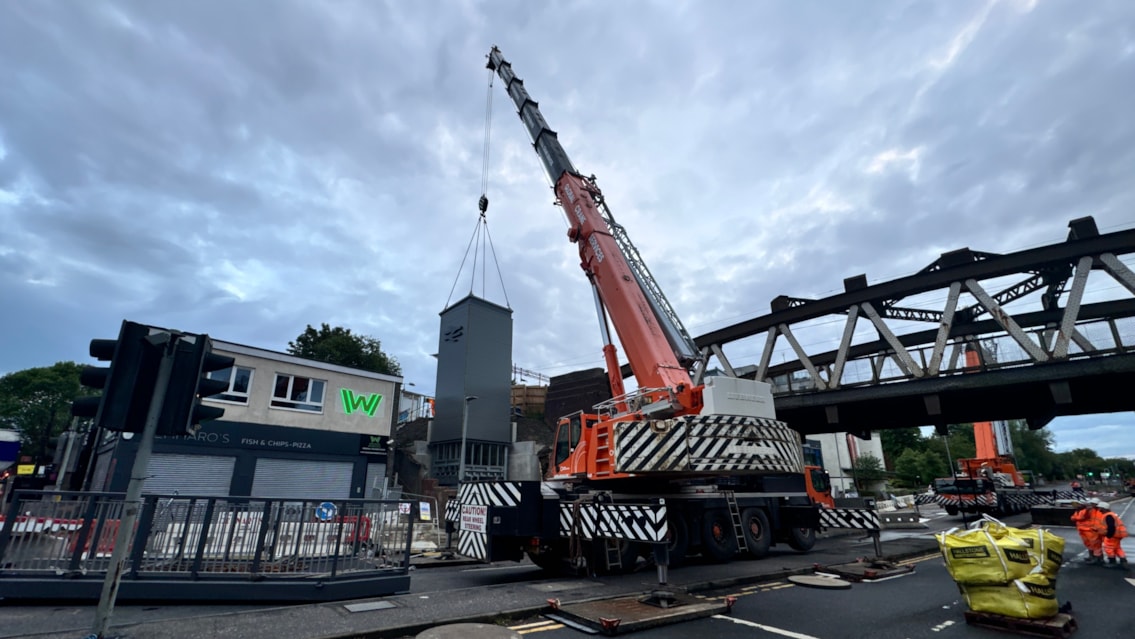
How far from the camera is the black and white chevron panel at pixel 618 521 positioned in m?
8.20

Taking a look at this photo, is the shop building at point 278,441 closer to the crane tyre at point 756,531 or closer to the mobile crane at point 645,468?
the mobile crane at point 645,468

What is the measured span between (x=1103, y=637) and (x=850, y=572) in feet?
14.4

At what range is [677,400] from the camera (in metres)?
10.5

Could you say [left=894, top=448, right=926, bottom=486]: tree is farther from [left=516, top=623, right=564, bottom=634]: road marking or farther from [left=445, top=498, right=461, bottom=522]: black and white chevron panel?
[left=516, top=623, right=564, bottom=634]: road marking

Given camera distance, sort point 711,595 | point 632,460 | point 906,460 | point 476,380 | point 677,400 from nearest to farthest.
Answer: point 711,595
point 632,460
point 677,400
point 476,380
point 906,460

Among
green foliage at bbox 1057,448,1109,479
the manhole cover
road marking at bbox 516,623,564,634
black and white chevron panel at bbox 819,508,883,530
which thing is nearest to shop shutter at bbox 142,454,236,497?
road marking at bbox 516,623,564,634

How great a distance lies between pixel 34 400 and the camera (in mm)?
48312

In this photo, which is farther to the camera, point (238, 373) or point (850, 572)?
point (238, 373)

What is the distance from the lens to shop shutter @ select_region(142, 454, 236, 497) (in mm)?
17734

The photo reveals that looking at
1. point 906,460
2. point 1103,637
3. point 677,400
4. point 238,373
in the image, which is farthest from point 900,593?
point 906,460

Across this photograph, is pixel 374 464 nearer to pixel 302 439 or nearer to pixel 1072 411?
pixel 302 439

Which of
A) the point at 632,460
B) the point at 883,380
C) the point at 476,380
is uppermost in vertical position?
the point at 476,380

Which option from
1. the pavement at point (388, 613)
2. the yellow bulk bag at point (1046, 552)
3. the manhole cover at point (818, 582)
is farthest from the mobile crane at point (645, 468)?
the yellow bulk bag at point (1046, 552)

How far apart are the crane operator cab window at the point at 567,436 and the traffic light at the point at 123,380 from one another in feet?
27.4
